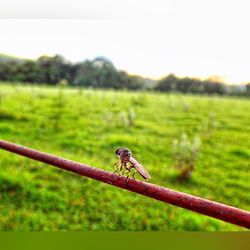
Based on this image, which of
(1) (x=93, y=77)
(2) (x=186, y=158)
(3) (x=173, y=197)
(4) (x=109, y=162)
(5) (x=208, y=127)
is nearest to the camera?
(3) (x=173, y=197)

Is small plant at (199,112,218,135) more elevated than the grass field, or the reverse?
small plant at (199,112,218,135)

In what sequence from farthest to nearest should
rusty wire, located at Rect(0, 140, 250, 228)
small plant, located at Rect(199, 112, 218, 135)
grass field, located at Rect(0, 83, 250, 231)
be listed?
small plant, located at Rect(199, 112, 218, 135)
grass field, located at Rect(0, 83, 250, 231)
rusty wire, located at Rect(0, 140, 250, 228)

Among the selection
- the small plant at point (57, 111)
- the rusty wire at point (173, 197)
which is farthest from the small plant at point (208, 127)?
the rusty wire at point (173, 197)

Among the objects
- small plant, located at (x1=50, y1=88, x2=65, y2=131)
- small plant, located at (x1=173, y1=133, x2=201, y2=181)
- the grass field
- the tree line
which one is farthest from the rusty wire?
the tree line

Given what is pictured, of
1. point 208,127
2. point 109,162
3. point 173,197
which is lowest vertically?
point 109,162

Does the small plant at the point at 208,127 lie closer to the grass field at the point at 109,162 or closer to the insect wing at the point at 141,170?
the grass field at the point at 109,162

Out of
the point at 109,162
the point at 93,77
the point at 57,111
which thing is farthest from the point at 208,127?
the point at 93,77

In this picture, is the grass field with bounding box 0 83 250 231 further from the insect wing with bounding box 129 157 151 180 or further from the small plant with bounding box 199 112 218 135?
the insect wing with bounding box 129 157 151 180

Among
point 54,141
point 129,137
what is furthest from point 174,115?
point 54,141

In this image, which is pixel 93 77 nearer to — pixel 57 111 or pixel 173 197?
pixel 57 111
